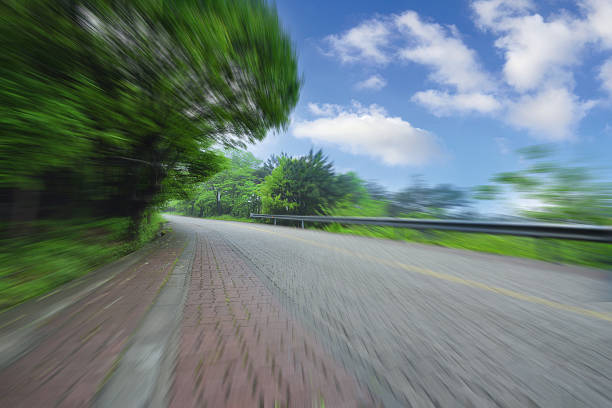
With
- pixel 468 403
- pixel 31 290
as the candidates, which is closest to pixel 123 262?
pixel 31 290

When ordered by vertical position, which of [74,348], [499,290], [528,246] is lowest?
[74,348]

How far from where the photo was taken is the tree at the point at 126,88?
7.91 feet

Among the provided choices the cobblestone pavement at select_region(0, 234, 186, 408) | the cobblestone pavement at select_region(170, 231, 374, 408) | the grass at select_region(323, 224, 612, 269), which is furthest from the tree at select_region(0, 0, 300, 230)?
the grass at select_region(323, 224, 612, 269)

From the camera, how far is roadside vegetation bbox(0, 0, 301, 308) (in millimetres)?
2416

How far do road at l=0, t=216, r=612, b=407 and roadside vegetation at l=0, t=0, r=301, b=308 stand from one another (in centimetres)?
193

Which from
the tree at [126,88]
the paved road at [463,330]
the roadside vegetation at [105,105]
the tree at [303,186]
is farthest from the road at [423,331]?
the tree at [303,186]

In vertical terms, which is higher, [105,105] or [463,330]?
[105,105]

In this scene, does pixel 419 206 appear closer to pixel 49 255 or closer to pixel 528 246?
pixel 528 246

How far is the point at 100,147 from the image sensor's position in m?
4.37

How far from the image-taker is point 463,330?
5.93 feet

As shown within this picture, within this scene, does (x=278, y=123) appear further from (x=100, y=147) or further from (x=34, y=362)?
(x=34, y=362)

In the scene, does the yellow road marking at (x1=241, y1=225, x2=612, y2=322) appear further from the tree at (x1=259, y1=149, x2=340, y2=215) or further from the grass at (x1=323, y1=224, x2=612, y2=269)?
the tree at (x1=259, y1=149, x2=340, y2=215)

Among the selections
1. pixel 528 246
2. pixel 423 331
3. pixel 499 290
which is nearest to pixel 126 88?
pixel 423 331

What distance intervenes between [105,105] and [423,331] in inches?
184
